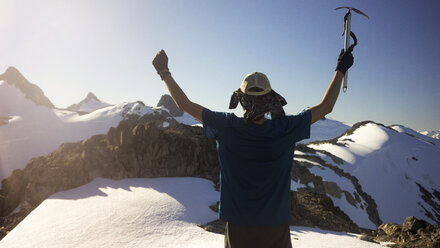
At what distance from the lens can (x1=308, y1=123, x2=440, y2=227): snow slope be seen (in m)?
35.7

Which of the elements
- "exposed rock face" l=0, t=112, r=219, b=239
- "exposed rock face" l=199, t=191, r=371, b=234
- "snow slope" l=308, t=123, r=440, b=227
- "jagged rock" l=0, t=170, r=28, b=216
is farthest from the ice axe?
"snow slope" l=308, t=123, r=440, b=227

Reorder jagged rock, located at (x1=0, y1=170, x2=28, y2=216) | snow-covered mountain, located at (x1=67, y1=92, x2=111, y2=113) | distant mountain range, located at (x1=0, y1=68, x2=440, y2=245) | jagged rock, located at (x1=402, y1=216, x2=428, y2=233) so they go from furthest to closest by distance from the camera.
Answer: snow-covered mountain, located at (x1=67, y1=92, x2=111, y2=113) < distant mountain range, located at (x1=0, y1=68, x2=440, y2=245) < jagged rock, located at (x1=0, y1=170, x2=28, y2=216) < jagged rock, located at (x1=402, y1=216, x2=428, y2=233)

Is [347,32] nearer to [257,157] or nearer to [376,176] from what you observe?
[257,157]

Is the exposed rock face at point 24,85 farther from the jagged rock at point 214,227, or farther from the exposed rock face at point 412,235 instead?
the exposed rock face at point 412,235

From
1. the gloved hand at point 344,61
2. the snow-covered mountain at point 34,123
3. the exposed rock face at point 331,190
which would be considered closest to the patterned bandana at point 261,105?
the gloved hand at point 344,61

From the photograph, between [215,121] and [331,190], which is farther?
[331,190]

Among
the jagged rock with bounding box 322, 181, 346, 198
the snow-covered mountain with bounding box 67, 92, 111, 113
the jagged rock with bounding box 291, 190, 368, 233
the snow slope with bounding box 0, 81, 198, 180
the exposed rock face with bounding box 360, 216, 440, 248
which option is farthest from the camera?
the snow-covered mountain with bounding box 67, 92, 111, 113

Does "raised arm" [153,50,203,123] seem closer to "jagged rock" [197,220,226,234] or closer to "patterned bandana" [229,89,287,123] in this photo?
"patterned bandana" [229,89,287,123]

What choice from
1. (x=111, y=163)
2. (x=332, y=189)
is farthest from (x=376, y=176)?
(x=111, y=163)

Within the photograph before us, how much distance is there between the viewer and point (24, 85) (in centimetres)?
11238

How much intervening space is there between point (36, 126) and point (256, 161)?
9549 centimetres

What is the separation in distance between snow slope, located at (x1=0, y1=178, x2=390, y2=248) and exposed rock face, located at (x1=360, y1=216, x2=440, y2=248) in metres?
0.90

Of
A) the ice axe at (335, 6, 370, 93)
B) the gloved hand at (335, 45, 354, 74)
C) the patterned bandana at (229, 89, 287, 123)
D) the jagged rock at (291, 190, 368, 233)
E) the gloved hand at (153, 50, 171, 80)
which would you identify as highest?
the ice axe at (335, 6, 370, 93)

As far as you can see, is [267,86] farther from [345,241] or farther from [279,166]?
[345,241]
